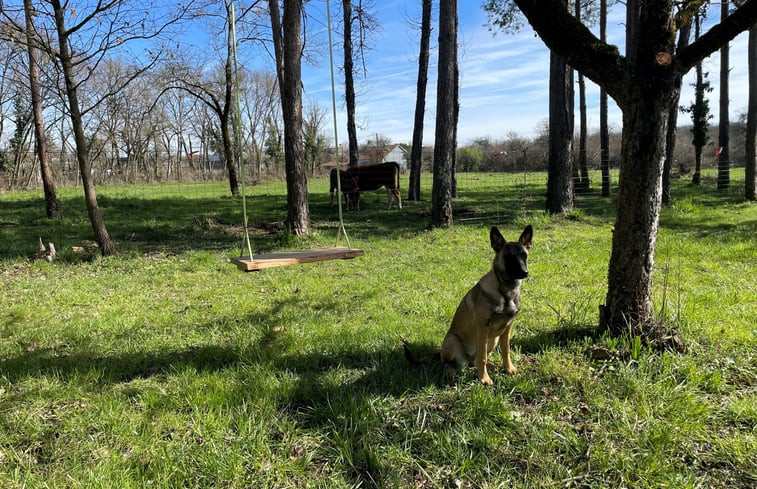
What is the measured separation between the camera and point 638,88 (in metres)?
3.40

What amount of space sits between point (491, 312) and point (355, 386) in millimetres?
1220

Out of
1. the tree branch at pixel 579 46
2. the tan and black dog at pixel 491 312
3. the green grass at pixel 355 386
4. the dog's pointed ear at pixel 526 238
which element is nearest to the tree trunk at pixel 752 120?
the green grass at pixel 355 386

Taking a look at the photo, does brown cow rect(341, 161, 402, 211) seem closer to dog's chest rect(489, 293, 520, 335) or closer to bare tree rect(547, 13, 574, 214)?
bare tree rect(547, 13, 574, 214)

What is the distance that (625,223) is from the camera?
366 centimetres

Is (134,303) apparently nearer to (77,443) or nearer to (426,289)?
(77,443)

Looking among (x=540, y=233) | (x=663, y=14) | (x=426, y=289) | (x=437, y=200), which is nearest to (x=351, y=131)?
(x=437, y=200)

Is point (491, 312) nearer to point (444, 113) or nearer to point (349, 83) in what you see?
point (444, 113)

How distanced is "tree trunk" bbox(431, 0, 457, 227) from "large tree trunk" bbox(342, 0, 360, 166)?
7.34 m

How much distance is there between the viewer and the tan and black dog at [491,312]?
3.23m

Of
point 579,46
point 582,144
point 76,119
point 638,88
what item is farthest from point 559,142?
point 76,119

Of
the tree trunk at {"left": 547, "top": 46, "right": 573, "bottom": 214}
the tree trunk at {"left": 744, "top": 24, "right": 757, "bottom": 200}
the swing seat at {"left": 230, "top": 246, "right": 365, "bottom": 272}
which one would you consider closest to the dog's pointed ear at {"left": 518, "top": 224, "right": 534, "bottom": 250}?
the swing seat at {"left": 230, "top": 246, "right": 365, "bottom": 272}

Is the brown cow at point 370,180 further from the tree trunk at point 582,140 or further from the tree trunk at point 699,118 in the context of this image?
the tree trunk at point 699,118

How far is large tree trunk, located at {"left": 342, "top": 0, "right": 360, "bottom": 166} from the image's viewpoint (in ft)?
57.1

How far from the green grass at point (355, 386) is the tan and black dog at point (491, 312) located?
17cm
